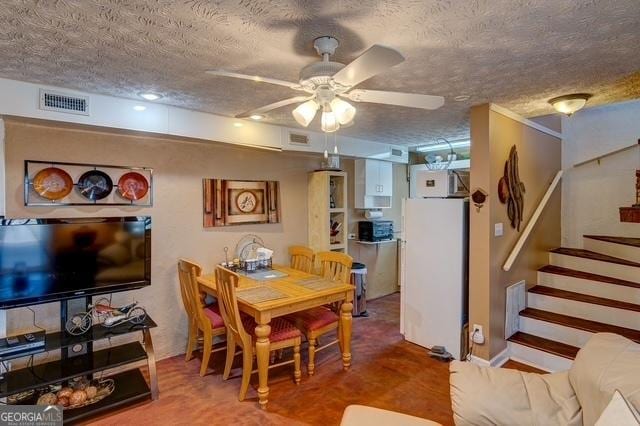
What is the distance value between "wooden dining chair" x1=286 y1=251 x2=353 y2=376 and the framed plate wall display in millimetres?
1742

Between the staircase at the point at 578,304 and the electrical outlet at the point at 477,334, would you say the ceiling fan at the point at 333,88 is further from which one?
the staircase at the point at 578,304

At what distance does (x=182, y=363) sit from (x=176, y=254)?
1.01 metres

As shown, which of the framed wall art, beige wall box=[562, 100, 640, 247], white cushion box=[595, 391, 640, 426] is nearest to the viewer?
white cushion box=[595, 391, 640, 426]

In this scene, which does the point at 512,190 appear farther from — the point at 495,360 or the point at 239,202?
the point at 239,202

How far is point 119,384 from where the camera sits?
273 cm

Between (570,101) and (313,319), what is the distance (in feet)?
9.11

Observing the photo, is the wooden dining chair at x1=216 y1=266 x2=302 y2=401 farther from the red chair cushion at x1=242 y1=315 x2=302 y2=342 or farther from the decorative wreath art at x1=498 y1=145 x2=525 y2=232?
the decorative wreath art at x1=498 y1=145 x2=525 y2=232

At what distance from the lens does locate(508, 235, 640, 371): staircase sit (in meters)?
3.03

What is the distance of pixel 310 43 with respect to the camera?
1809 mm

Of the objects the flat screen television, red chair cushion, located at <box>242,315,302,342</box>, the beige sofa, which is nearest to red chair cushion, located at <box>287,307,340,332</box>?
red chair cushion, located at <box>242,315,302,342</box>

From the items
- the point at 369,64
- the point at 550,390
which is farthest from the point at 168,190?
the point at 550,390

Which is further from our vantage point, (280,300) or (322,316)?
(322,316)

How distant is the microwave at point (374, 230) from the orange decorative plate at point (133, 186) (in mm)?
2891

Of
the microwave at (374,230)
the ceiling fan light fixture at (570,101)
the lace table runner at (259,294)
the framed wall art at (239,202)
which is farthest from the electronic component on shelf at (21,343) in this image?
the ceiling fan light fixture at (570,101)
